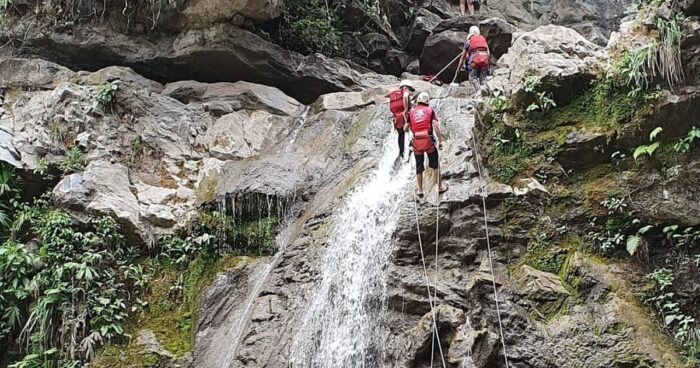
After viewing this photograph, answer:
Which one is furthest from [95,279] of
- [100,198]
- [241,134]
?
[241,134]

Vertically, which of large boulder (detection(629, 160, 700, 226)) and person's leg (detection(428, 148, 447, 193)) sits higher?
person's leg (detection(428, 148, 447, 193))

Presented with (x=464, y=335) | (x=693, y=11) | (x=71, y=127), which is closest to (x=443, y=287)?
(x=464, y=335)

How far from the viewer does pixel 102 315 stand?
8.40 metres

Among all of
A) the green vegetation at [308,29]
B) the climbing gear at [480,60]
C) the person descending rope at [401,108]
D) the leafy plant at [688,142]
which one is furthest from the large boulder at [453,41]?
the leafy plant at [688,142]

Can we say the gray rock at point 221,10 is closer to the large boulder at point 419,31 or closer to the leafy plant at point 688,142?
the large boulder at point 419,31

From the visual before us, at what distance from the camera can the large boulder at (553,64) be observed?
327 inches

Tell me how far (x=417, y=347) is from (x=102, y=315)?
15.6 feet

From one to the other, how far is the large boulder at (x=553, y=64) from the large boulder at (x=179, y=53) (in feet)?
18.7

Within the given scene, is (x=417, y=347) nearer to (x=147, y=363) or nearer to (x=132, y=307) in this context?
(x=147, y=363)

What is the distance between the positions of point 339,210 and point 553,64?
382 cm

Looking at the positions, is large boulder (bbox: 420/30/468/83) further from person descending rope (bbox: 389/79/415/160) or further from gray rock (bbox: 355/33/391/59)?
person descending rope (bbox: 389/79/415/160)

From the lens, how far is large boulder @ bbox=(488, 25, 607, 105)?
8297 mm

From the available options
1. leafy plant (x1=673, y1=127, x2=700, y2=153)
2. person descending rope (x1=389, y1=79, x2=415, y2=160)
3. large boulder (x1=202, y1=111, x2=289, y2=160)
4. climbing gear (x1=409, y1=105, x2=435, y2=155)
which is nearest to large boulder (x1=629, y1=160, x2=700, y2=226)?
leafy plant (x1=673, y1=127, x2=700, y2=153)

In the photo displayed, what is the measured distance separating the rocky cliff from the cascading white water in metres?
0.03
